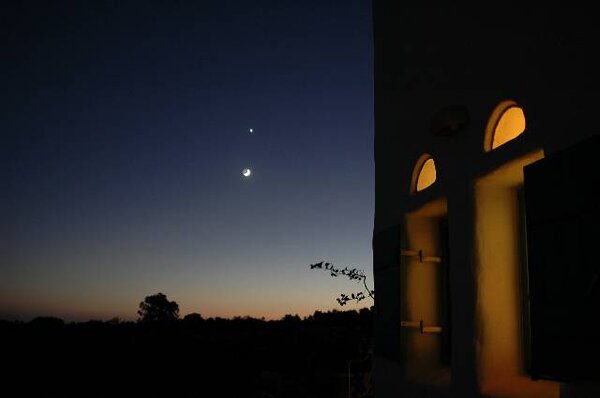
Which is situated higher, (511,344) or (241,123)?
(241,123)

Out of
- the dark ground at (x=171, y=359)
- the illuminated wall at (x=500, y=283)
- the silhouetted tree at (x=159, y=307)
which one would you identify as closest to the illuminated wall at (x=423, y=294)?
the illuminated wall at (x=500, y=283)

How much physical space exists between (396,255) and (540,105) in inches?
66.0

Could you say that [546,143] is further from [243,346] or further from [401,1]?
[243,346]

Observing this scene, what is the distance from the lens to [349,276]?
6.18 m

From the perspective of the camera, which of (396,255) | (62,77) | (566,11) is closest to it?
(566,11)

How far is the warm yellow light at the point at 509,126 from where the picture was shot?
2.78m

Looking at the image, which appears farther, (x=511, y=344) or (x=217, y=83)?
(x=217, y=83)

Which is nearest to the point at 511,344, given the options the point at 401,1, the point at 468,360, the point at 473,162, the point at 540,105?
the point at 468,360

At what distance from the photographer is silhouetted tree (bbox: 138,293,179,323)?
3025 cm

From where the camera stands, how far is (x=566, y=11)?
2.33 meters

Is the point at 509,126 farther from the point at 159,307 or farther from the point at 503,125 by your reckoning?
the point at 159,307

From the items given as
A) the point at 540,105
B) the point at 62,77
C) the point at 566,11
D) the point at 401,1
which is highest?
the point at 62,77

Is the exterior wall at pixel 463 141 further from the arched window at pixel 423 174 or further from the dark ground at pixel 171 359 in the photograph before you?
the dark ground at pixel 171 359

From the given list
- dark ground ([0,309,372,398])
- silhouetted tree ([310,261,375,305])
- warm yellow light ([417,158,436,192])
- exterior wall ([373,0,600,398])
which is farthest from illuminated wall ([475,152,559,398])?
dark ground ([0,309,372,398])
